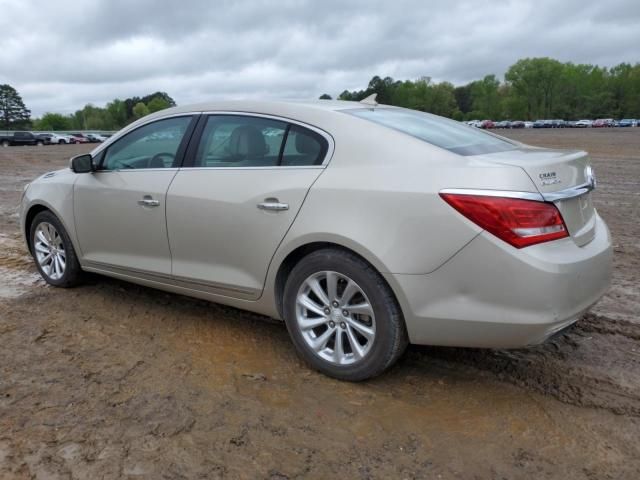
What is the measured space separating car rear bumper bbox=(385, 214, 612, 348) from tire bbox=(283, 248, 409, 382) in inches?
4.3

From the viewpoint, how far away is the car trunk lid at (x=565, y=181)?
9.77 feet

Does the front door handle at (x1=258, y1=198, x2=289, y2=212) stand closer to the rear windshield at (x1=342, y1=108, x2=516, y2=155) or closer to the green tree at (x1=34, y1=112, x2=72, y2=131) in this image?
the rear windshield at (x1=342, y1=108, x2=516, y2=155)

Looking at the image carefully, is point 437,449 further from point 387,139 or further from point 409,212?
point 387,139

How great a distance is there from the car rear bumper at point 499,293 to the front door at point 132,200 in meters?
1.92

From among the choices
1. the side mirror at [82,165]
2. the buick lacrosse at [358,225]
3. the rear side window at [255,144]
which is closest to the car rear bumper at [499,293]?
the buick lacrosse at [358,225]

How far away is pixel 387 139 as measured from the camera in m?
3.32

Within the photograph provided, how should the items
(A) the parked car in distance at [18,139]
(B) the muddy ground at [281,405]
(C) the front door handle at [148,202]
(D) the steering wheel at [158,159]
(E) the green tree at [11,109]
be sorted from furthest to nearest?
1. (E) the green tree at [11,109]
2. (A) the parked car in distance at [18,139]
3. (D) the steering wheel at [158,159]
4. (C) the front door handle at [148,202]
5. (B) the muddy ground at [281,405]

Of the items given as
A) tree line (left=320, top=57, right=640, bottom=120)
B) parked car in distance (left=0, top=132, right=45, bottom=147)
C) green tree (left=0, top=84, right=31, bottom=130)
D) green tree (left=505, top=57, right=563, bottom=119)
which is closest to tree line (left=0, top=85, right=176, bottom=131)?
green tree (left=0, top=84, right=31, bottom=130)

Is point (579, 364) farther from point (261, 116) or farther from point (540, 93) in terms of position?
point (540, 93)

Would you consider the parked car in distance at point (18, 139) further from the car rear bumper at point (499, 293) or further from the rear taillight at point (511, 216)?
the rear taillight at point (511, 216)

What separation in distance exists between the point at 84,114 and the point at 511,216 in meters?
146

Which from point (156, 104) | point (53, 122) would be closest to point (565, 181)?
point (156, 104)

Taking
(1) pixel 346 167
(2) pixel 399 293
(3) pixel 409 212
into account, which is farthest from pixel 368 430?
(1) pixel 346 167

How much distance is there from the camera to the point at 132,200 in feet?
14.2
